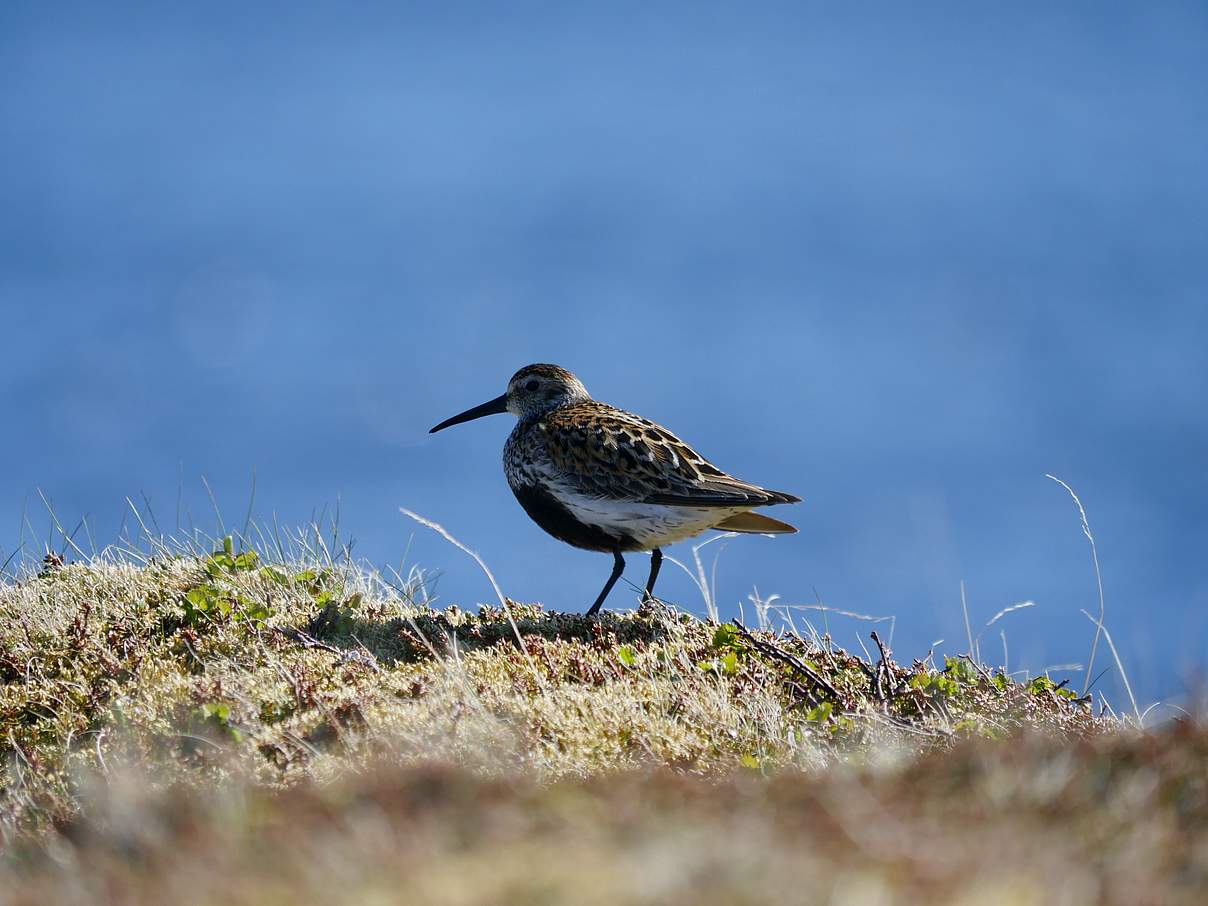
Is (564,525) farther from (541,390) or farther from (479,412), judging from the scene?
(479,412)

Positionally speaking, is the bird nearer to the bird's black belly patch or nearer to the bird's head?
the bird's black belly patch

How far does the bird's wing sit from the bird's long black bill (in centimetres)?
234

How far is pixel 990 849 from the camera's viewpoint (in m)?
3.17

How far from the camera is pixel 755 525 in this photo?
1028 cm

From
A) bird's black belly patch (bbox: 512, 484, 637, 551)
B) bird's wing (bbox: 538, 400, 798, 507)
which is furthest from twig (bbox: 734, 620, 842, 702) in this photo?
bird's black belly patch (bbox: 512, 484, 637, 551)

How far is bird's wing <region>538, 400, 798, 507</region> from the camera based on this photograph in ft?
31.2

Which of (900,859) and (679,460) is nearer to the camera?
(900,859)

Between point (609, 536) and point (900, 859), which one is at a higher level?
point (900, 859)

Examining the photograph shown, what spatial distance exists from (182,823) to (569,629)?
5.38m

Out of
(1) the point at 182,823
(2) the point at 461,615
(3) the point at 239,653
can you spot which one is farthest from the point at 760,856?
(2) the point at 461,615

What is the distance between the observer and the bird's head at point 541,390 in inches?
460

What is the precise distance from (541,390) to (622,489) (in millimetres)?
2477

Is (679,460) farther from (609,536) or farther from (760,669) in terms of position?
(760,669)

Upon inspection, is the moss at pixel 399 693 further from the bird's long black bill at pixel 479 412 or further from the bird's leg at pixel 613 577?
the bird's long black bill at pixel 479 412
